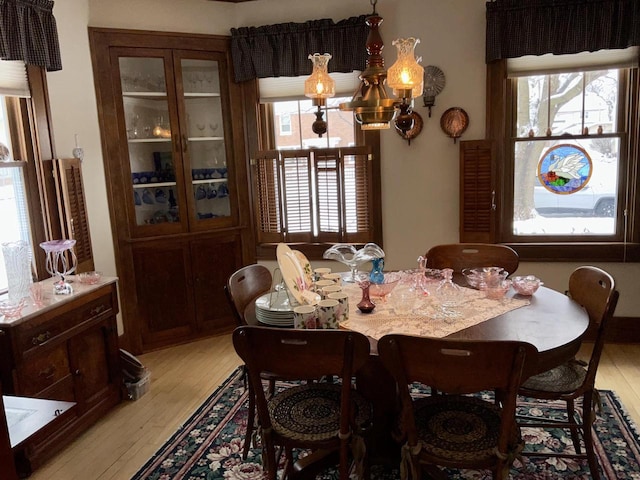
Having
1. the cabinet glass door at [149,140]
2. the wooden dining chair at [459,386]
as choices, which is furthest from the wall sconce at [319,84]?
the cabinet glass door at [149,140]

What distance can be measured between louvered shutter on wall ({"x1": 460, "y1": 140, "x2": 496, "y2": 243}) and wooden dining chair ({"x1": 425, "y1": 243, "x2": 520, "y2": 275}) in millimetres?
736

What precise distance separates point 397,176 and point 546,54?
4.19 feet

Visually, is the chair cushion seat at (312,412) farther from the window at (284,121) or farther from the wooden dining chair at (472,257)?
the window at (284,121)

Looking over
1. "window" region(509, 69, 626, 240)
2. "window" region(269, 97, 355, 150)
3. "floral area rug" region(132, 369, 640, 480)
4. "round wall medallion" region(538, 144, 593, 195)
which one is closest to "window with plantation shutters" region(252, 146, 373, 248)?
"window" region(269, 97, 355, 150)

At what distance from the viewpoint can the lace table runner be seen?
1.98m

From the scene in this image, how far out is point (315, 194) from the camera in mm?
3971

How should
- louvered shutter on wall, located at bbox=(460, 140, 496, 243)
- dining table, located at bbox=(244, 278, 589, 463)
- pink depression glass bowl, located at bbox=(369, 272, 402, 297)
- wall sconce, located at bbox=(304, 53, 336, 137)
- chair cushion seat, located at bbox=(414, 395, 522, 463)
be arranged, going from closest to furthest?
chair cushion seat, located at bbox=(414, 395, 522, 463) → dining table, located at bbox=(244, 278, 589, 463) → wall sconce, located at bbox=(304, 53, 336, 137) → pink depression glass bowl, located at bbox=(369, 272, 402, 297) → louvered shutter on wall, located at bbox=(460, 140, 496, 243)

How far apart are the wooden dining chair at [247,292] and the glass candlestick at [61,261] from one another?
0.93 m

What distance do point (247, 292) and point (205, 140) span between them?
1.80m

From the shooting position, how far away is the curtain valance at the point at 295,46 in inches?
145

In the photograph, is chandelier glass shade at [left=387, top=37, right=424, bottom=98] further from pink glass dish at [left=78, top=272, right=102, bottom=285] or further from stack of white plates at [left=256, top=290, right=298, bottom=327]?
pink glass dish at [left=78, top=272, right=102, bottom=285]

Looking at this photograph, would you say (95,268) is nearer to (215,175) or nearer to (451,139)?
(215,175)

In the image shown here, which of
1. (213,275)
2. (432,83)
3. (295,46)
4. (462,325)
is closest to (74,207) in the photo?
(213,275)

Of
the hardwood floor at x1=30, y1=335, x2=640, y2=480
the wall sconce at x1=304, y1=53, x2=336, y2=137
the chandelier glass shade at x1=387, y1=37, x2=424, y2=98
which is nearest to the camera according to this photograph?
the chandelier glass shade at x1=387, y1=37, x2=424, y2=98
